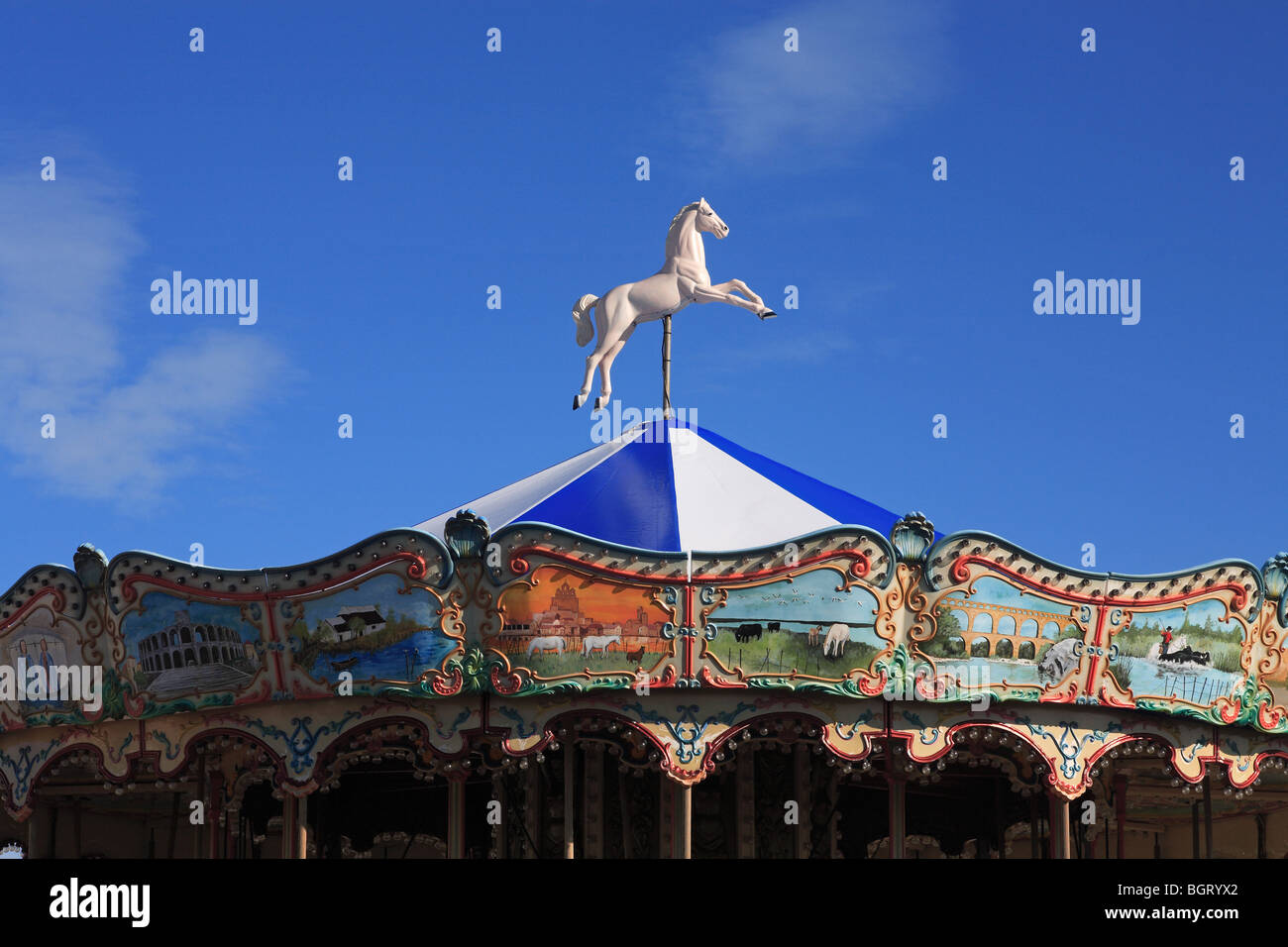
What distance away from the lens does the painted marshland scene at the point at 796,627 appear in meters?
13.9

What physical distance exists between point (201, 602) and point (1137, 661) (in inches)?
294

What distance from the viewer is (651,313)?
1755cm

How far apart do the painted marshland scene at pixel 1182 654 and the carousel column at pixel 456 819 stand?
5352 millimetres

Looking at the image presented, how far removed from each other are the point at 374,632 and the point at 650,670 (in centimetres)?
216

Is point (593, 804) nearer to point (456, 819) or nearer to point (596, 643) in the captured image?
point (456, 819)

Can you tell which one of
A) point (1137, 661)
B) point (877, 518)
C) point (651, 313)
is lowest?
point (1137, 661)

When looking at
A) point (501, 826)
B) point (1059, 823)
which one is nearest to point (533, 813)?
point (501, 826)

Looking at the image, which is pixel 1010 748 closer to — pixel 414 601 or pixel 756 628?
pixel 756 628

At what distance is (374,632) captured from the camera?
46.4 ft

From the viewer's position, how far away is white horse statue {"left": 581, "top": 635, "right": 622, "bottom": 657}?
1395 cm

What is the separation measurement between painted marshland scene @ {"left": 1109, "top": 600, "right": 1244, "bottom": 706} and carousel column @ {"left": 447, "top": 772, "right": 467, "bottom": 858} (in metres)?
5.35
